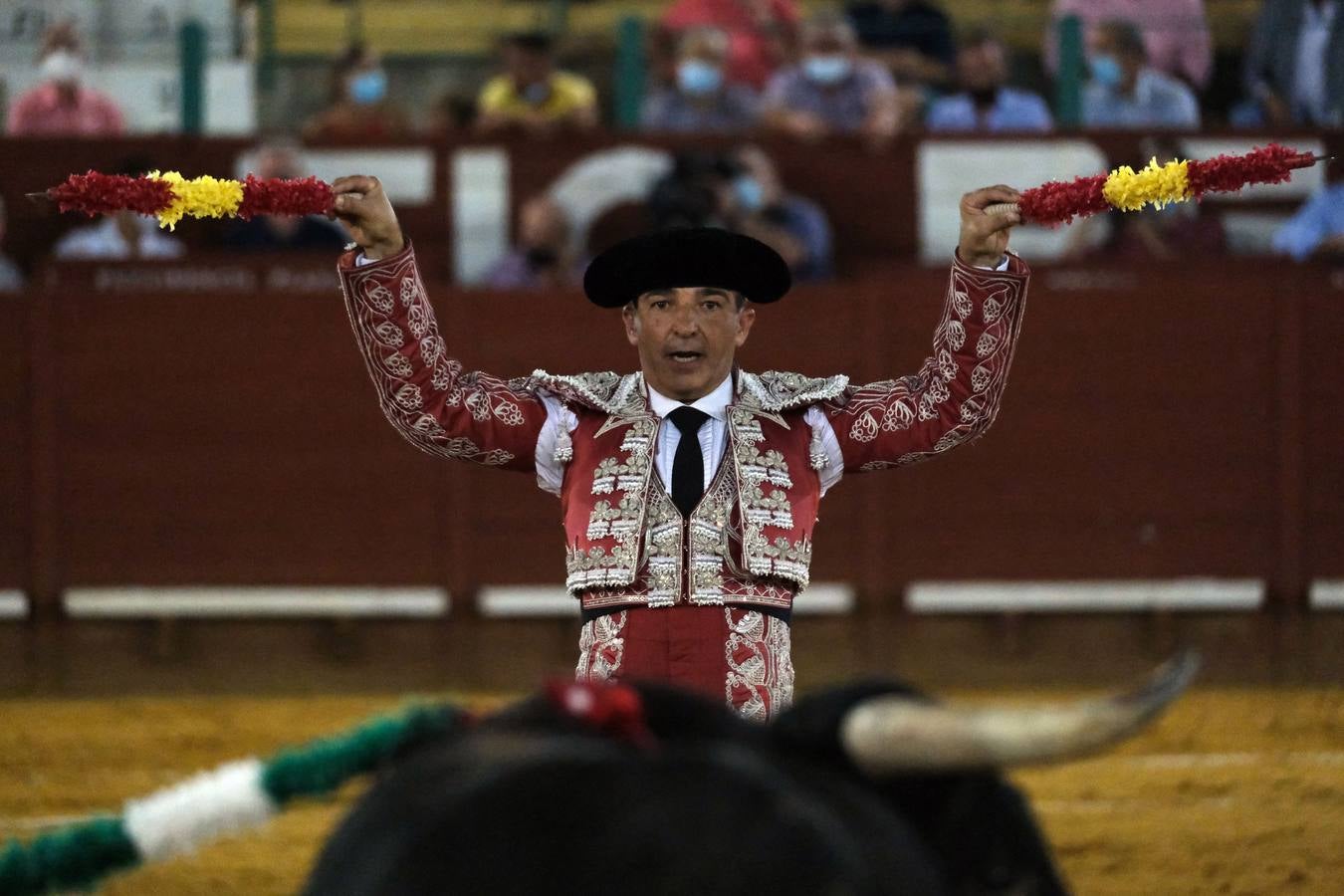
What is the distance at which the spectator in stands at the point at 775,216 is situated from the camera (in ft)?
26.7

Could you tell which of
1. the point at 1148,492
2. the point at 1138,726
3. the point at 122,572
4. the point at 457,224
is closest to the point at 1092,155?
the point at 1148,492

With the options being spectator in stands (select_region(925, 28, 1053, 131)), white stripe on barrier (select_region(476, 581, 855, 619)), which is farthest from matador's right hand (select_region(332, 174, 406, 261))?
spectator in stands (select_region(925, 28, 1053, 131))

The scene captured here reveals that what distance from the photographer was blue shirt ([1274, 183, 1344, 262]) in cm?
834

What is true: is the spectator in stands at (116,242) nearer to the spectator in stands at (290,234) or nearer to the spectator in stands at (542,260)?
the spectator in stands at (290,234)

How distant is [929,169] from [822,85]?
56 cm

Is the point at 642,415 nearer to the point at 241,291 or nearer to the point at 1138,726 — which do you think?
the point at 1138,726

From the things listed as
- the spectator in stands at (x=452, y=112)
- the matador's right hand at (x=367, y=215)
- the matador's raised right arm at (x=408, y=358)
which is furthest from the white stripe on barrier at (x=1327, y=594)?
the matador's right hand at (x=367, y=215)

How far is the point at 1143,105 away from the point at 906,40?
1008 mm

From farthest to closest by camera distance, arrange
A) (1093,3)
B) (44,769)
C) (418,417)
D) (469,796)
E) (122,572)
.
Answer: (1093,3) < (122,572) < (44,769) < (418,417) < (469,796)

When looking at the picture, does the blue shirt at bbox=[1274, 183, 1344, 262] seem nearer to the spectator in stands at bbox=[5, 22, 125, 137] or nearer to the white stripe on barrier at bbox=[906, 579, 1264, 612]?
the white stripe on barrier at bbox=[906, 579, 1264, 612]

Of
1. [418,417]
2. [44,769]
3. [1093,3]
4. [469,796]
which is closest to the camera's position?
[469,796]

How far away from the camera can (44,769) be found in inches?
231

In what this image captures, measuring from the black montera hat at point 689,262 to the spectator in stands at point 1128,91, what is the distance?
18.4 feet

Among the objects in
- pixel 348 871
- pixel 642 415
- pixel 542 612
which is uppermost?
pixel 642 415
